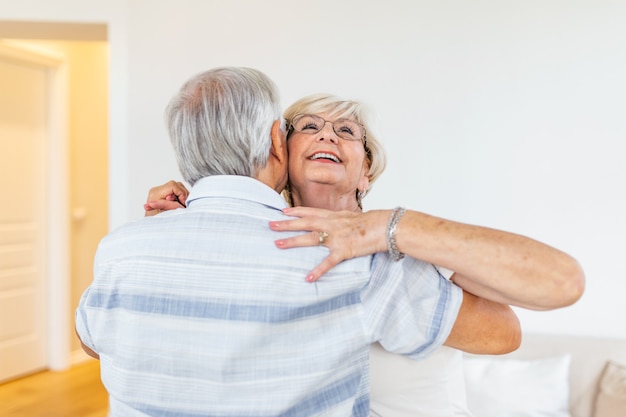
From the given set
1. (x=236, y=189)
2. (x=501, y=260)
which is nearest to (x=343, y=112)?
(x=236, y=189)

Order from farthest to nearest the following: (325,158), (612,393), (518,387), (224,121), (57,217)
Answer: (57,217)
(518,387)
(612,393)
(325,158)
(224,121)

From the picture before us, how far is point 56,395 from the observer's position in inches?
155

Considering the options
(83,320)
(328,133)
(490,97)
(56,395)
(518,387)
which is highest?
(490,97)

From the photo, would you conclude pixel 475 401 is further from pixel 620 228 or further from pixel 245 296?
pixel 245 296

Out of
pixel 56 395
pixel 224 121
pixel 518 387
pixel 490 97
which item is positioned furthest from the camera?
pixel 56 395

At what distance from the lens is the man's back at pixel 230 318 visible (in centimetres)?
95

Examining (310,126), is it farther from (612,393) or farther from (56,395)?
(56,395)

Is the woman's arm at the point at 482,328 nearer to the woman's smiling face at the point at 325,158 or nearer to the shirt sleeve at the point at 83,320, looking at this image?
the woman's smiling face at the point at 325,158

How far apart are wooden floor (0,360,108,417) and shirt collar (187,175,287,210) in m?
3.01

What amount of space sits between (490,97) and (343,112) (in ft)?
3.97

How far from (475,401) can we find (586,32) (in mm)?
1603

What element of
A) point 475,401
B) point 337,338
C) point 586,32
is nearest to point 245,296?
point 337,338

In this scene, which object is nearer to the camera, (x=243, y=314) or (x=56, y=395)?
(x=243, y=314)

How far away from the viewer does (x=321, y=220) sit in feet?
3.39
